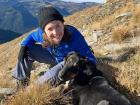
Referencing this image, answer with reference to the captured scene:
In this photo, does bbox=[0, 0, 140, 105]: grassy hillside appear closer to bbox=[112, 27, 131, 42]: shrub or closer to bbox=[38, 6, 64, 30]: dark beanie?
bbox=[112, 27, 131, 42]: shrub

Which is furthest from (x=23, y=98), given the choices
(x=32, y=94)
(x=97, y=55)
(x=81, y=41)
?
(x=97, y=55)

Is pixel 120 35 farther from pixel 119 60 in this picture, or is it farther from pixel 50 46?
pixel 50 46

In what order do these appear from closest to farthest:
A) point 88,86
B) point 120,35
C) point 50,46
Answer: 1. point 88,86
2. point 50,46
3. point 120,35

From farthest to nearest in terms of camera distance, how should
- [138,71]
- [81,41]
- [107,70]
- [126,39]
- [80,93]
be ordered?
[126,39], [107,70], [138,71], [81,41], [80,93]

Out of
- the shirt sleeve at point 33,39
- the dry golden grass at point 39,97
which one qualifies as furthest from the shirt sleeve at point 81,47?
the dry golden grass at point 39,97

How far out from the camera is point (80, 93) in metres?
5.64

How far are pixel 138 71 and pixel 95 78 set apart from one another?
1519 millimetres

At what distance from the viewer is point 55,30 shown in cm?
624

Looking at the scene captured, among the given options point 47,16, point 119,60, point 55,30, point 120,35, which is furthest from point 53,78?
point 120,35

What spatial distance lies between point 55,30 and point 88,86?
1052 millimetres

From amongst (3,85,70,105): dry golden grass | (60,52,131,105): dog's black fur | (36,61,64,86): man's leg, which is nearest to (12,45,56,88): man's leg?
(36,61,64,86): man's leg

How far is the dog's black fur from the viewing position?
17.1ft

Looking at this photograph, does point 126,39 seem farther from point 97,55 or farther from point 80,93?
point 80,93

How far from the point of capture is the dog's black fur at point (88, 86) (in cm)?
523
